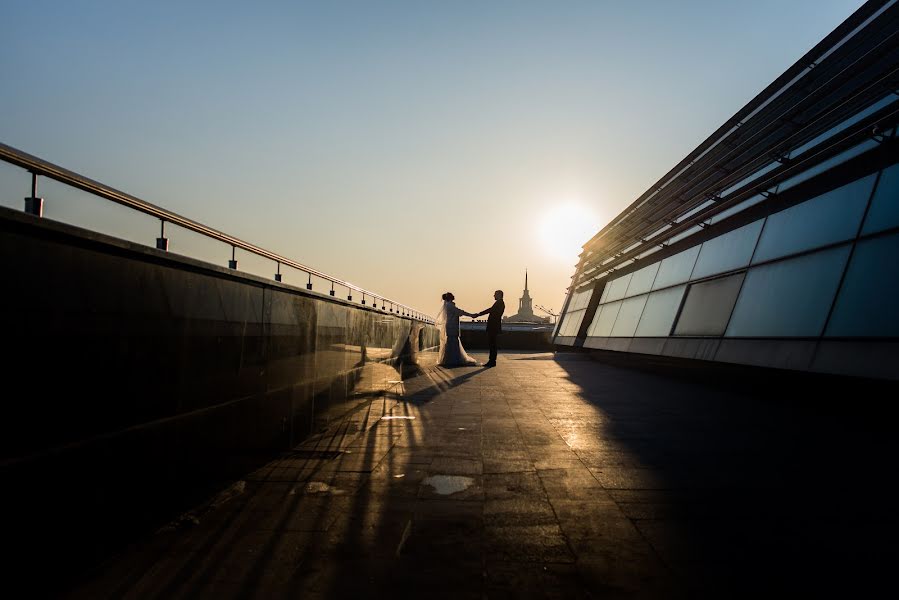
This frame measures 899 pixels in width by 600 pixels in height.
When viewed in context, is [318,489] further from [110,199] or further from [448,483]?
[110,199]

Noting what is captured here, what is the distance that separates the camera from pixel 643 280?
19172mm

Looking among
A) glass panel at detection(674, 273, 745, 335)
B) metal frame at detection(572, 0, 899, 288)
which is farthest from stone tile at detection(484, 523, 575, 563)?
glass panel at detection(674, 273, 745, 335)

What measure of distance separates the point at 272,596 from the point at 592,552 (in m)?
1.63

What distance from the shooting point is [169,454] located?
3484 millimetres

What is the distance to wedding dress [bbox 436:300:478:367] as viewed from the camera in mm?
17500

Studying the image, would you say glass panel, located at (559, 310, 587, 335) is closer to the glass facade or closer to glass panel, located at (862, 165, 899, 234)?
the glass facade

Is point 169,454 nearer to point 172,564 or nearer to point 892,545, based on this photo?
point 172,564

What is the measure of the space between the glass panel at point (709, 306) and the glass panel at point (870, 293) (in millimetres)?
3283

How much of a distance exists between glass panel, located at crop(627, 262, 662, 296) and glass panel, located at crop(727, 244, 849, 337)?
710cm

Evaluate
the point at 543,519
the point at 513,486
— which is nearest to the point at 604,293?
the point at 513,486

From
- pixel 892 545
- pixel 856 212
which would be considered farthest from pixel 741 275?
pixel 892 545

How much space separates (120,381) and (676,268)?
617 inches

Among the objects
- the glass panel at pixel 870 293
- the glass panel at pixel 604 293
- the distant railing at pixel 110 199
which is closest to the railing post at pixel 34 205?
the distant railing at pixel 110 199

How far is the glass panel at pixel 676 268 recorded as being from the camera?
1510 cm
